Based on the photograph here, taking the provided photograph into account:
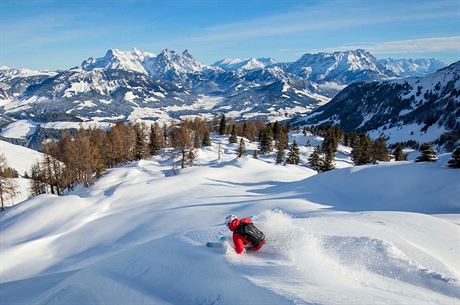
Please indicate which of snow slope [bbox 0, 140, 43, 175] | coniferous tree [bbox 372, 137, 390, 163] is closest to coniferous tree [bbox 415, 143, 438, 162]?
coniferous tree [bbox 372, 137, 390, 163]

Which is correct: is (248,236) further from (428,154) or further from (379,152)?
(379,152)

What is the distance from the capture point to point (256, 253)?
10609mm

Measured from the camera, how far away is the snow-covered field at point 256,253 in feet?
27.4

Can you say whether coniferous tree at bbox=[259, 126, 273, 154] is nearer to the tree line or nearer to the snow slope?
the tree line

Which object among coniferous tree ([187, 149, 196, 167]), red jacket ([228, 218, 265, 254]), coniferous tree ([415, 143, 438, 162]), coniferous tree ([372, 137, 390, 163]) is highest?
red jacket ([228, 218, 265, 254])

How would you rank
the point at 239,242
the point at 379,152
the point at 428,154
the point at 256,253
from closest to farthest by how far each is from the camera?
the point at 239,242 < the point at 256,253 < the point at 428,154 < the point at 379,152

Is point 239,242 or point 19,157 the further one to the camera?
point 19,157

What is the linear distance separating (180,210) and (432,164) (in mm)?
24685

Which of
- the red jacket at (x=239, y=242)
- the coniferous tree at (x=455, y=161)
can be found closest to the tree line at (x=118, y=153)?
the coniferous tree at (x=455, y=161)

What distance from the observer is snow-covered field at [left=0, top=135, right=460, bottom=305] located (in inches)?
328

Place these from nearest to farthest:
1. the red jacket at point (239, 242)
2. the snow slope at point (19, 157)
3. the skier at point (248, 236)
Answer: the red jacket at point (239, 242) < the skier at point (248, 236) < the snow slope at point (19, 157)

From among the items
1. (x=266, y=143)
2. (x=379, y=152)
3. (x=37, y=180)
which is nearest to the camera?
(x=37, y=180)

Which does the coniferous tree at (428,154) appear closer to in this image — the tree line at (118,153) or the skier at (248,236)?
the tree line at (118,153)

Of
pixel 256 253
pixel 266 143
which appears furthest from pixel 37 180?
pixel 256 253
